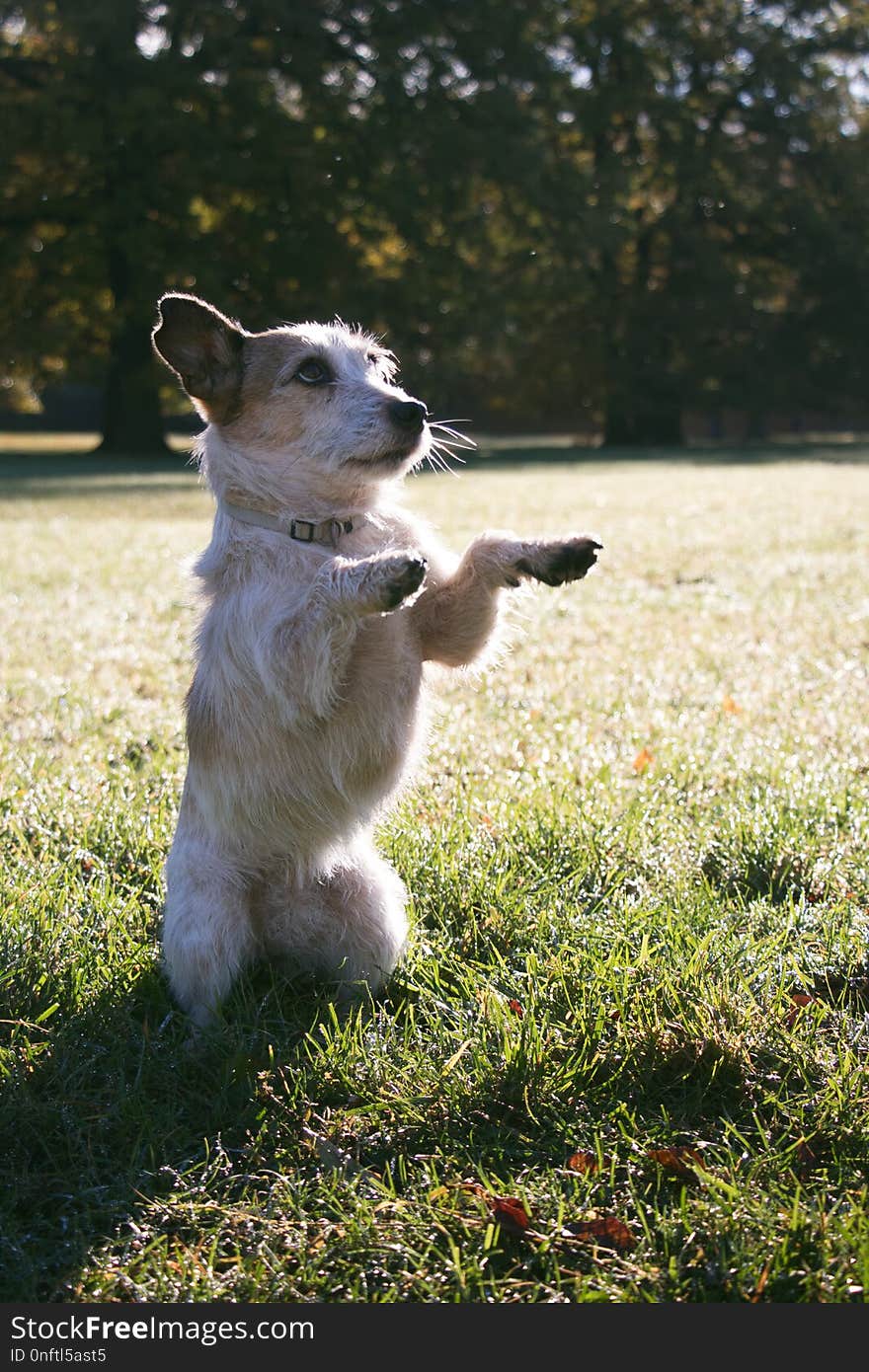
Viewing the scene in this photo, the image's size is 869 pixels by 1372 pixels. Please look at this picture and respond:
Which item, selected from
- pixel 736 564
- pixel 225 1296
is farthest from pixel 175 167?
pixel 225 1296

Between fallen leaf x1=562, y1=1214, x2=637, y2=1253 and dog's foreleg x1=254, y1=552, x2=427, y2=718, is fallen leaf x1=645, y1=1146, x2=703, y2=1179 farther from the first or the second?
dog's foreleg x1=254, y1=552, x2=427, y2=718

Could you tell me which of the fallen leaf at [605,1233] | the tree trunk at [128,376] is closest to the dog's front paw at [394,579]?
the fallen leaf at [605,1233]

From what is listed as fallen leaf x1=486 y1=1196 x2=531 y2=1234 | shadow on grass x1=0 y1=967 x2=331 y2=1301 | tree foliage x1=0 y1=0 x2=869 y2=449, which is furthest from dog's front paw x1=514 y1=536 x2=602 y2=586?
tree foliage x1=0 y1=0 x2=869 y2=449

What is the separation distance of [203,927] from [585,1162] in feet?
3.82

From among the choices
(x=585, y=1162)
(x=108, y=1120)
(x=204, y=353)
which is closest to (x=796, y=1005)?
(x=585, y=1162)

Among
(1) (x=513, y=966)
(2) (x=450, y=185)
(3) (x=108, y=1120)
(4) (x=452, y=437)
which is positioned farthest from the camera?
(2) (x=450, y=185)

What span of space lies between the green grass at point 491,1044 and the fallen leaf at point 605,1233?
0.05 feet

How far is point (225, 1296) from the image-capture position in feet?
7.04

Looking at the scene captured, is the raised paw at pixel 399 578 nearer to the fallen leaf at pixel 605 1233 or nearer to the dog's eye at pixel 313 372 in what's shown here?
the dog's eye at pixel 313 372

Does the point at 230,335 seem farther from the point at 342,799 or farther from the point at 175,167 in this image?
the point at 175,167

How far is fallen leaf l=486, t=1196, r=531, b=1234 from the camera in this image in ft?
7.52

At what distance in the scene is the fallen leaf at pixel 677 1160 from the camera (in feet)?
7.92

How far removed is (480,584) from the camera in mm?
3320

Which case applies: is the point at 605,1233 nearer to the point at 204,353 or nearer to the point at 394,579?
the point at 394,579
